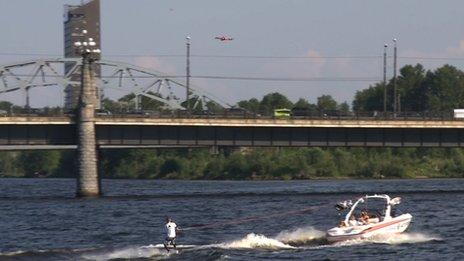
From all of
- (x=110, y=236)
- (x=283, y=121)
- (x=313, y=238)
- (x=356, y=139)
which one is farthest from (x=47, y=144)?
(x=313, y=238)

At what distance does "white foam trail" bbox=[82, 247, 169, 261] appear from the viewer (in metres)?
62.9

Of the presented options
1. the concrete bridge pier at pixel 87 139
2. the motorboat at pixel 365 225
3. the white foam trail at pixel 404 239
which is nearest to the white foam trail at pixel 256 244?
the motorboat at pixel 365 225

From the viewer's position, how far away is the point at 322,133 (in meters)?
129

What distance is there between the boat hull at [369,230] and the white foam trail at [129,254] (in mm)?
10742

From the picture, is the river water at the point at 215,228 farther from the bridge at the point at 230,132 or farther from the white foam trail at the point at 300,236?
the bridge at the point at 230,132

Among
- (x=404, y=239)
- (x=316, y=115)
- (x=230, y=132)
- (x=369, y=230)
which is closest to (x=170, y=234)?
(x=369, y=230)

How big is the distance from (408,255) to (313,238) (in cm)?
775

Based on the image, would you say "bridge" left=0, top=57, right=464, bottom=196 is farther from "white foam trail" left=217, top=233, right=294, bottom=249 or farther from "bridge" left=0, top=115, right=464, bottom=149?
"white foam trail" left=217, top=233, right=294, bottom=249

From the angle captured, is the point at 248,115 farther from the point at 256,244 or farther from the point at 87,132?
the point at 256,244

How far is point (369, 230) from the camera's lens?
7094cm

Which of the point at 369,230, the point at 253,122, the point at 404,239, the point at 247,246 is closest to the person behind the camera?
the point at 247,246

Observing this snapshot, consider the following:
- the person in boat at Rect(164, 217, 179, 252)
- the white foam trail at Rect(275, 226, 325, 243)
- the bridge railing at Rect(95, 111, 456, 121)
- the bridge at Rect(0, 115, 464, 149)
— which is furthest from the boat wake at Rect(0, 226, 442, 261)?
the bridge railing at Rect(95, 111, 456, 121)

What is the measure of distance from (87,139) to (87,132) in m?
0.73

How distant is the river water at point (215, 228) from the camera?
65312mm
